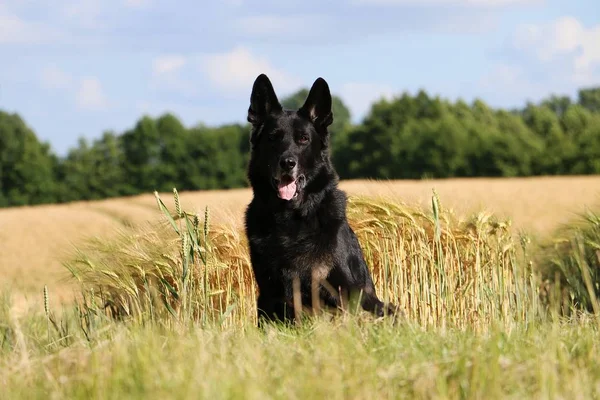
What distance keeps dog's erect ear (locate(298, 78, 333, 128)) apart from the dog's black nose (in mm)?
589

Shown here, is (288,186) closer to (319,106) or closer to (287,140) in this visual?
(287,140)

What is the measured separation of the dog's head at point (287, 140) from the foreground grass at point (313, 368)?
62.2 inches

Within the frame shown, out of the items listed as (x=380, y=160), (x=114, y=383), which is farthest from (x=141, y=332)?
(x=380, y=160)

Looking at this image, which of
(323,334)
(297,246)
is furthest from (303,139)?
(323,334)

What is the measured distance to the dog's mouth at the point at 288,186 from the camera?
5.89 m

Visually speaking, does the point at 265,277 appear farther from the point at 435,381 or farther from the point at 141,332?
the point at 435,381

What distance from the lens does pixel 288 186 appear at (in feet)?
19.4

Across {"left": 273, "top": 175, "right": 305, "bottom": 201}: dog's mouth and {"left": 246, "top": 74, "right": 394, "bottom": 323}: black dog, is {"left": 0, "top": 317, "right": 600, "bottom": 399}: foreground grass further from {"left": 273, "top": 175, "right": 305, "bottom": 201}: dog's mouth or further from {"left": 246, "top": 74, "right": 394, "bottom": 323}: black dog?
{"left": 273, "top": 175, "right": 305, "bottom": 201}: dog's mouth

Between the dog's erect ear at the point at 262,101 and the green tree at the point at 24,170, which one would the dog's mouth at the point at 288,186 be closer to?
the dog's erect ear at the point at 262,101

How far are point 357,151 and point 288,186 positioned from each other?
219 ft

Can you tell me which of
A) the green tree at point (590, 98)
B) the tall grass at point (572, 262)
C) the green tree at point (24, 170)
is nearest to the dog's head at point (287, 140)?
the tall grass at point (572, 262)

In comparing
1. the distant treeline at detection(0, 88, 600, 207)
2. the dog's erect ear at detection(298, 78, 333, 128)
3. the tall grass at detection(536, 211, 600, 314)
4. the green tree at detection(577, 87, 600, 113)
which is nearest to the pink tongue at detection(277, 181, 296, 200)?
the dog's erect ear at detection(298, 78, 333, 128)

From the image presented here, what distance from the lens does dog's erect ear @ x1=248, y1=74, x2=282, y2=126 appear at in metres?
6.30

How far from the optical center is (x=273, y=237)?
5.96m
